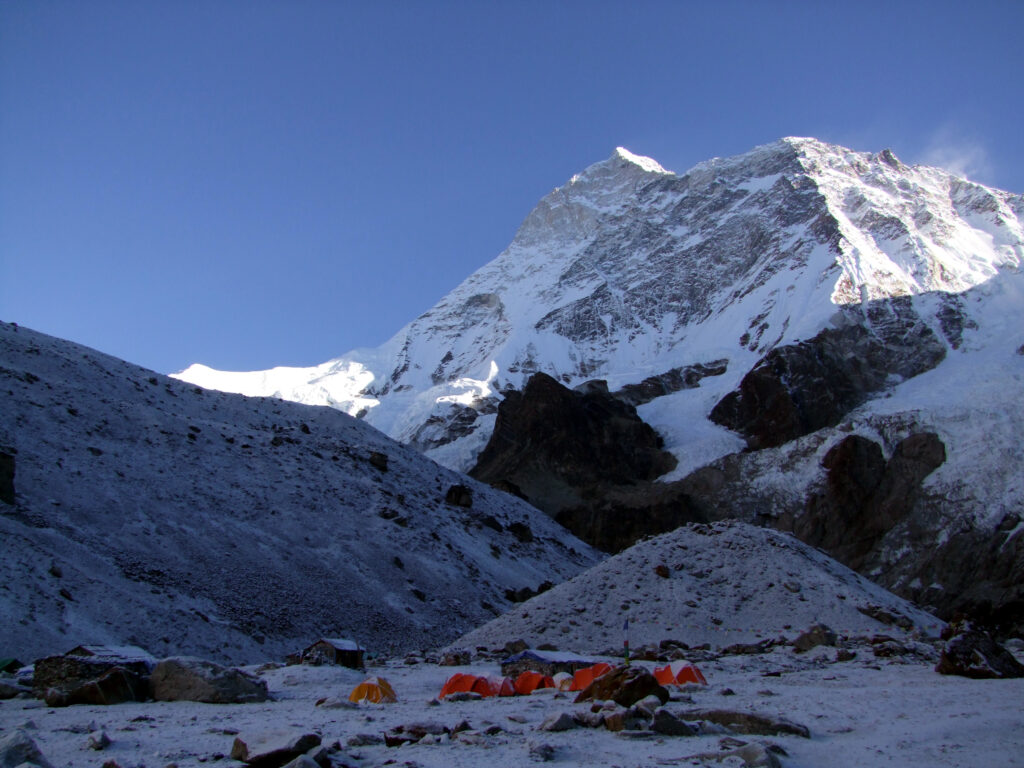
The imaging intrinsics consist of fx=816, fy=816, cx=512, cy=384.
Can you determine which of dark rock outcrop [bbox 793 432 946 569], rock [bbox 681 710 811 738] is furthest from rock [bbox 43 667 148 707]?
dark rock outcrop [bbox 793 432 946 569]

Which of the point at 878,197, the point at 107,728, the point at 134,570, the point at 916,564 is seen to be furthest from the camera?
the point at 878,197

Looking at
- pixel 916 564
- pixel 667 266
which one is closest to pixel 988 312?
pixel 916 564

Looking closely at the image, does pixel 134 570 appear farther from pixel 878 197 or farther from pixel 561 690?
pixel 878 197

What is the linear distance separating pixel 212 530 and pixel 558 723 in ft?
87.4

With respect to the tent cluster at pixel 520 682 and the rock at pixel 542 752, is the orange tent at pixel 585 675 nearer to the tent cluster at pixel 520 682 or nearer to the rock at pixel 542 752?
the tent cluster at pixel 520 682

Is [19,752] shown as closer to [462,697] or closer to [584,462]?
[462,697]

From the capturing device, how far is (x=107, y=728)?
12.1m

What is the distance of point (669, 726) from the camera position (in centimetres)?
1151

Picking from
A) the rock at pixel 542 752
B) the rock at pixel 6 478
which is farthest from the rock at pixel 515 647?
the rock at pixel 6 478

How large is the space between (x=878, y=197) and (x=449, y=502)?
160354mm

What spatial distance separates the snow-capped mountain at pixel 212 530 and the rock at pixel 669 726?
58.6 feet

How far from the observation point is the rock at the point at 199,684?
15.0m

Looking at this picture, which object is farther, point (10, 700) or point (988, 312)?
point (988, 312)

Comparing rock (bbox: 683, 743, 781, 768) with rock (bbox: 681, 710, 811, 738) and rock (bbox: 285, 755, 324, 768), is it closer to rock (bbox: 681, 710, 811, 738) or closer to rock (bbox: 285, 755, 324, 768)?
rock (bbox: 681, 710, 811, 738)
